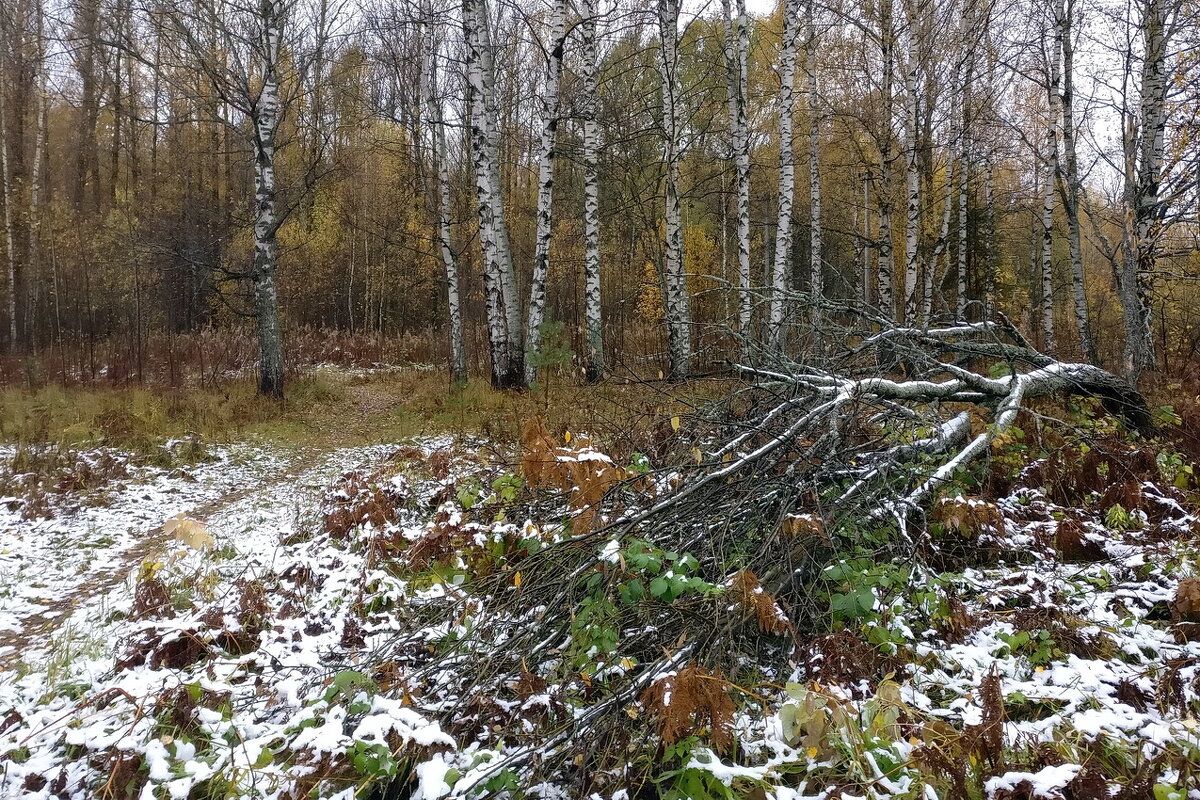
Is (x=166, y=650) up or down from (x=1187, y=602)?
down

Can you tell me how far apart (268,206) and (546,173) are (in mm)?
4903

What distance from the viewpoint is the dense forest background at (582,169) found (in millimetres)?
10031

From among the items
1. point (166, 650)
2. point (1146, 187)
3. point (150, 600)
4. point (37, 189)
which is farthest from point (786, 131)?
point (37, 189)

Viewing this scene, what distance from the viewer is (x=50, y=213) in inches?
850

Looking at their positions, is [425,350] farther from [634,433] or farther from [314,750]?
[314,750]

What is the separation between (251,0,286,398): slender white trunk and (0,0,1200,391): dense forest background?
0.11 m

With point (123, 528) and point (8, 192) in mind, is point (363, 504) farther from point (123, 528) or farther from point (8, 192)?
point (8, 192)

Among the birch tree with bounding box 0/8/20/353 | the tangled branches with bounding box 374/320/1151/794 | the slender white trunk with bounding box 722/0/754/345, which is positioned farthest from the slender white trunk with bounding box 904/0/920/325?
the birch tree with bounding box 0/8/20/353

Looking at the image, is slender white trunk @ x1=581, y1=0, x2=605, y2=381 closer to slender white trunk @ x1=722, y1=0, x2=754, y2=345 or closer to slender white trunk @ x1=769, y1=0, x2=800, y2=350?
slender white trunk @ x1=722, y1=0, x2=754, y2=345

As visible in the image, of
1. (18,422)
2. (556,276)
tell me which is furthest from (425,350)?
(18,422)

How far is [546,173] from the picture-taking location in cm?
1060

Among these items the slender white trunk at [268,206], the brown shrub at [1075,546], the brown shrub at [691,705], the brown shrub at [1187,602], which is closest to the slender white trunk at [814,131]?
the brown shrub at [1075,546]

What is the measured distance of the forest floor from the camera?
2338 millimetres

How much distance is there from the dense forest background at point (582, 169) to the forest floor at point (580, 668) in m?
2.62
